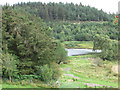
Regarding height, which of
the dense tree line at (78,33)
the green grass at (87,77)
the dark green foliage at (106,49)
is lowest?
the green grass at (87,77)

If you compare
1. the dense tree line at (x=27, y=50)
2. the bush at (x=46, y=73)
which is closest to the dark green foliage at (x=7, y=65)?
the dense tree line at (x=27, y=50)

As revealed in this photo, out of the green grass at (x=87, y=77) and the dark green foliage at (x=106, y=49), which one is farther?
the dark green foliage at (x=106, y=49)

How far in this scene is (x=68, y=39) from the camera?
545ft

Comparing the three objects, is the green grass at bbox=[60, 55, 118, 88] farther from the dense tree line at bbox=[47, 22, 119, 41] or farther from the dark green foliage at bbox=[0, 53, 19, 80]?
the dense tree line at bbox=[47, 22, 119, 41]

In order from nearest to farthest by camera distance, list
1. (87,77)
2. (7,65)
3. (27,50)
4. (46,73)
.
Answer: (7,65), (46,73), (27,50), (87,77)

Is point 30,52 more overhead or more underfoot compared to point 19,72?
more overhead

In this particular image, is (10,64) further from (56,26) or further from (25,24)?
(56,26)

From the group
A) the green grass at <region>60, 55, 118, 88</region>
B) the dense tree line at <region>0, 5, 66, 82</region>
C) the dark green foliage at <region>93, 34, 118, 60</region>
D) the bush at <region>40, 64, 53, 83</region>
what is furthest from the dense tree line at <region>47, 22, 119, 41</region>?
the bush at <region>40, 64, 53, 83</region>

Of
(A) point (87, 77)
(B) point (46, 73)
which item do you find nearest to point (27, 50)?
(B) point (46, 73)

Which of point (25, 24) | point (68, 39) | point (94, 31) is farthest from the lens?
point (94, 31)

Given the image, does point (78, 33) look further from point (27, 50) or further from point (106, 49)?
point (27, 50)

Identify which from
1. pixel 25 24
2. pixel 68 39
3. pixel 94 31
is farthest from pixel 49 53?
pixel 94 31

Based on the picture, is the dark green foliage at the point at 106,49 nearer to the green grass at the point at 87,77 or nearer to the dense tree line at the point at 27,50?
the green grass at the point at 87,77

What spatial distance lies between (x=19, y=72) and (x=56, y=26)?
16008cm
